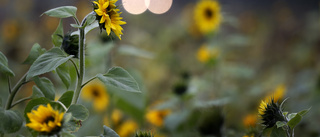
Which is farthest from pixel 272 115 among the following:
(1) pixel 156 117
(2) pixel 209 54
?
(2) pixel 209 54

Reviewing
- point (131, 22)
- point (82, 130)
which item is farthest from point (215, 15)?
point (131, 22)

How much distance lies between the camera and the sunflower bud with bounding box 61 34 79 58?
0.58 meters

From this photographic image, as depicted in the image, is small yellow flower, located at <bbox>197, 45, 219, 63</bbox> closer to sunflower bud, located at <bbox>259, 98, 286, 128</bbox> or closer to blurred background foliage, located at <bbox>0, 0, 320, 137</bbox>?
blurred background foliage, located at <bbox>0, 0, 320, 137</bbox>

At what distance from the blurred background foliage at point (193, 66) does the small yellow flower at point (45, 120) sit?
0.51 ft

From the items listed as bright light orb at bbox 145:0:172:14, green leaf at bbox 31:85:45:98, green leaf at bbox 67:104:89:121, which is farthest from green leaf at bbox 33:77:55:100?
bright light orb at bbox 145:0:172:14

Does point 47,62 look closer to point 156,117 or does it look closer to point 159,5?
point 156,117

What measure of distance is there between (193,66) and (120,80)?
212 centimetres

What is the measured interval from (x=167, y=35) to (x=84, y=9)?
0.69m

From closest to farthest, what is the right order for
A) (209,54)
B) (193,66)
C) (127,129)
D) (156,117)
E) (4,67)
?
(4,67)
(127,129)
(156,117)
(209,54)
(193,66)

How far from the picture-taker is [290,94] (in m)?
1.67

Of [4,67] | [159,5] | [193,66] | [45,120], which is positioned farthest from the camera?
[159,5]

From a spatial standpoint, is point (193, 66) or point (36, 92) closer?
point (36, 92)

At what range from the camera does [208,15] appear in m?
1.89

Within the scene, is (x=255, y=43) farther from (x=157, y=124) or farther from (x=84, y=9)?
(x=157, y=124)
